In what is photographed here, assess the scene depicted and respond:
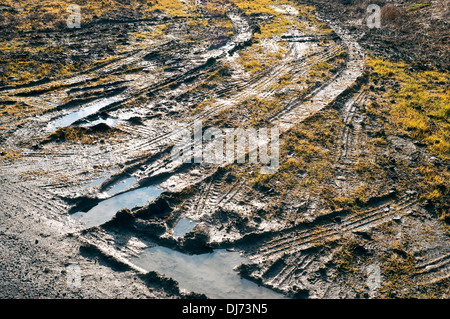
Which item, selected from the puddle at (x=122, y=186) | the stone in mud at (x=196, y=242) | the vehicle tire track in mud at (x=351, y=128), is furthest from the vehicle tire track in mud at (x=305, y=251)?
the puddle at (x=122, y=186)

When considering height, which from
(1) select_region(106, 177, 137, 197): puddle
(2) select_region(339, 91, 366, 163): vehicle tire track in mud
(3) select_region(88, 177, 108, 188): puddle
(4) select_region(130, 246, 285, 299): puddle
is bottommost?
(4) select_region(130, 246, 285, 299): puddle

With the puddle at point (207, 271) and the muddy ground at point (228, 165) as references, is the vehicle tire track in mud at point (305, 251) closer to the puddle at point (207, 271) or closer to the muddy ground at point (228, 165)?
the muddy ground at point (228, 165)

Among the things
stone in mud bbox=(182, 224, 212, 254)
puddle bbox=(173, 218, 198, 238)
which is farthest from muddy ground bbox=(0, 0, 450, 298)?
puddle bbox=(173, 218, 198, 238)

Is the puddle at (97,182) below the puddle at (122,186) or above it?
above

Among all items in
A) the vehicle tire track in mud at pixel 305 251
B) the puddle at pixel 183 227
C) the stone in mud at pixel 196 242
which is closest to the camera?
the vehicle tire track in mud at pixel 305 251

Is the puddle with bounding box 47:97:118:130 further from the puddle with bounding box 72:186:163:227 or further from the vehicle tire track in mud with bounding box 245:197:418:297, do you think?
the vehicle tire track in mud with bounding box 245:197:418:297
